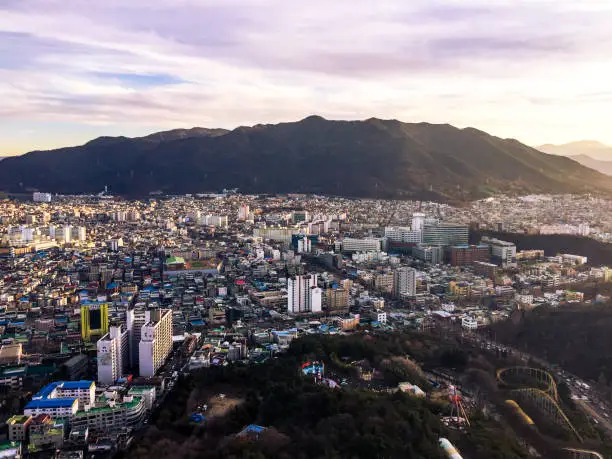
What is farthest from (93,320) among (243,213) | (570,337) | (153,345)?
(243,213)

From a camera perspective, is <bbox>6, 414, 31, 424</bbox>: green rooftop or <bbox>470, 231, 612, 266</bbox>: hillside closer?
<bbox>6, 414, 31, 424</bbox>: green rooftop

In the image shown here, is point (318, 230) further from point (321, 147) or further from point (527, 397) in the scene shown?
point (321, 147)

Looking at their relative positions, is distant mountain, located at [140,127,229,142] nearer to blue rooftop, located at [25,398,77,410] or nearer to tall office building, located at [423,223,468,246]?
tall office building, located at [423,223,468,246]

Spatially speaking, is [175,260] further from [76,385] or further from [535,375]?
[535,375]

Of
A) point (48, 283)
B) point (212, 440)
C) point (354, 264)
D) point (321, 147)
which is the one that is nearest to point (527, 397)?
point (212, 440)

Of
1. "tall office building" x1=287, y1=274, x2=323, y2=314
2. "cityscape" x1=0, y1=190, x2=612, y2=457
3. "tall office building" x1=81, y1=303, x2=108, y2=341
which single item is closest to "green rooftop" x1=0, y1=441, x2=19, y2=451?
"cityscape" x1=0, y1=190, x2=612, y2=457

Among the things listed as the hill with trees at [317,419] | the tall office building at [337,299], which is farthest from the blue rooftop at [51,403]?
the tall office building at [337,299]
